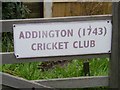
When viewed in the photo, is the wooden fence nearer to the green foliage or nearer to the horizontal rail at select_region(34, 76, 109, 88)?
the horizontal rail at select_region(34, 76, 109, 88)

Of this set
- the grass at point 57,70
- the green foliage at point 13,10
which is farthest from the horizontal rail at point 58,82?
the green foliage at point 13,10

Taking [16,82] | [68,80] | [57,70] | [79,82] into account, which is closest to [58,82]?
[68,80]

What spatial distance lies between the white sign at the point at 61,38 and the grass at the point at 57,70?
3.33 ft

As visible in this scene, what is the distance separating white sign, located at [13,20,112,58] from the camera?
3.79 metres

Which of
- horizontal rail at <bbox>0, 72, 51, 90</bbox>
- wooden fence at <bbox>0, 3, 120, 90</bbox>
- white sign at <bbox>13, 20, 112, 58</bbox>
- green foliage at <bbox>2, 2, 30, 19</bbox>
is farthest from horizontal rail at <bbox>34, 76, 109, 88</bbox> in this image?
green foliage at <bbox>2, 2, 30, 19</bbox>

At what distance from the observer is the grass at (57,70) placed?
493 cm

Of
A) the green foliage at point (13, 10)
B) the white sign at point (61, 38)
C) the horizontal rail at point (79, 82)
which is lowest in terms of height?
the horizontal rail at point (79, 82)

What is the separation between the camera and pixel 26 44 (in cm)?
381

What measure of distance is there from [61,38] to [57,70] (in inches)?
57.5

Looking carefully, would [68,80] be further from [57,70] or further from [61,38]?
[57,70]

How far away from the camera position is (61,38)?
12.6 ft

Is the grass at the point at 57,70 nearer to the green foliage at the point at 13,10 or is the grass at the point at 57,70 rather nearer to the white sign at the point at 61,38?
the white sign at the point at 61,38

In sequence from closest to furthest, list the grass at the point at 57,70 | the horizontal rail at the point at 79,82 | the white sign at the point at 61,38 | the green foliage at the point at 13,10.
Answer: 1. the white sign at the point at 61,38
2. the horizontal rail at the point at 79,82
3. the grass at the point at 57,70
4. the green foliage at the point at 13,10

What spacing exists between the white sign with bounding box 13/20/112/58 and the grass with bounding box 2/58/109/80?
1.01 meters
